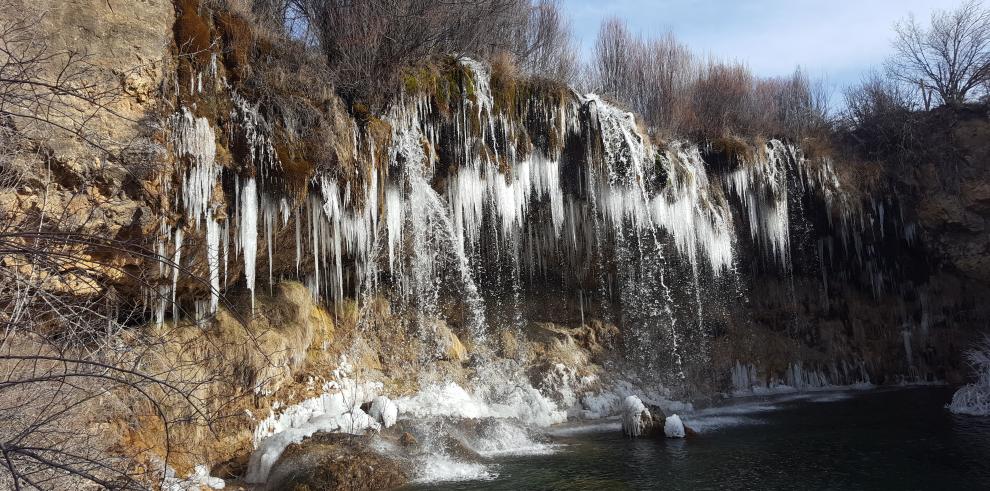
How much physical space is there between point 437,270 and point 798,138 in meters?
12.3

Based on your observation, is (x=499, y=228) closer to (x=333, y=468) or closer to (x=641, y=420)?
(x=641, y=420)

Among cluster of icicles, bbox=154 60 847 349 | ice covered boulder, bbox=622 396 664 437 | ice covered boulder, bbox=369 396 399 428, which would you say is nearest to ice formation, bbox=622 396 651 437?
ice covered boulder, bbox=622 396 664 437

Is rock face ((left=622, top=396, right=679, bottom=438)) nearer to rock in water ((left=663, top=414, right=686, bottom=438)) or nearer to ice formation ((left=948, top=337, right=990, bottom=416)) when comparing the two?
rock in water ((left=663, top=414, right=686, bottom=438))

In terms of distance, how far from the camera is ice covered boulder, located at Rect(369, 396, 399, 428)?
34.2ft

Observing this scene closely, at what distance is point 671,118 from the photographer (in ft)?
64.6

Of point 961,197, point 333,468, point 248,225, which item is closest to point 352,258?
point 248,225

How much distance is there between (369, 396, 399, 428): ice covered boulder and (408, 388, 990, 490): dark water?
2007mm

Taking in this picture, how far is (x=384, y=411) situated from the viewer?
10.5 m

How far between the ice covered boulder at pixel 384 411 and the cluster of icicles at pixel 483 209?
7.61ft

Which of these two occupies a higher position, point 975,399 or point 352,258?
point 352,258

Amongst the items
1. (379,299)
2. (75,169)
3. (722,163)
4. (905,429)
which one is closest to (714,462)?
(905,429)

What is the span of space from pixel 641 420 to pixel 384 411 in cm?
472

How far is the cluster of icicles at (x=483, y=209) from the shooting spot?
9305mm

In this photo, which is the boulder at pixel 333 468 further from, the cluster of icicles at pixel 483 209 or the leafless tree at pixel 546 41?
the leafless tree at pixel 546 41
